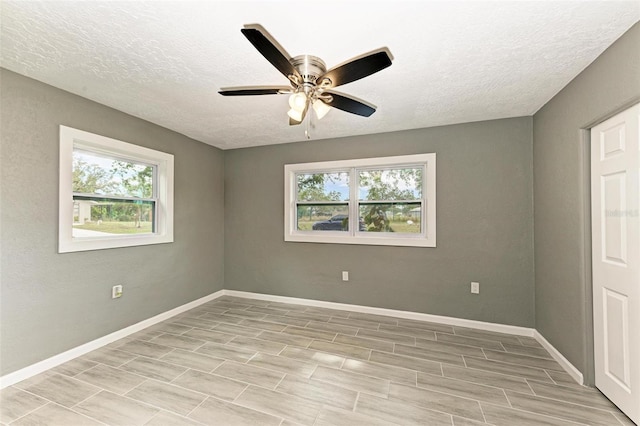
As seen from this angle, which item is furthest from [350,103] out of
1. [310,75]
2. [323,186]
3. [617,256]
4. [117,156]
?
[117,156]

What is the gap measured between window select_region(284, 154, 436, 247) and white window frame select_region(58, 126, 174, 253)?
1650 mm

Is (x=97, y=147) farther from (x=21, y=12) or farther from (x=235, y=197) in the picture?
(x=235, y=197)

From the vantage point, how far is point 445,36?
172cm

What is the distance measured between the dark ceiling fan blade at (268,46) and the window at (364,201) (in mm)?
2390

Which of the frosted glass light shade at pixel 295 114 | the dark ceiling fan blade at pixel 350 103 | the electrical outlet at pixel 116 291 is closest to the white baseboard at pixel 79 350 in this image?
the electrical outlet at pixel 116 291

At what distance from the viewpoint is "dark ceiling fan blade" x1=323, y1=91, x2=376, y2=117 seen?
71.1 inches

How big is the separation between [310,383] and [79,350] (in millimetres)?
2295

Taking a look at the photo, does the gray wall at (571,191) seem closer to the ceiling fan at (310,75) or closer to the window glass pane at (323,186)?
the ceiling fan at (310,75)

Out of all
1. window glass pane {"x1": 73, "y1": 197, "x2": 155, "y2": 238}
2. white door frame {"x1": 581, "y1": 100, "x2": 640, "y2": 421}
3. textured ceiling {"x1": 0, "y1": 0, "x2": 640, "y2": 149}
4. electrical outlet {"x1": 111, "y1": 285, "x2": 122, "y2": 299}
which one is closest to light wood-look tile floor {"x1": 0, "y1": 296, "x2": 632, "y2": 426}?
white door frame {"x1": 581, "y1": 100, "x2": 640, "y2": 421}

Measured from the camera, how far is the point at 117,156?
3045 millimetres

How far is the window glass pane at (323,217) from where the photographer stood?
4004mm

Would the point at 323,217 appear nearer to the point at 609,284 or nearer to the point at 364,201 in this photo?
the point at 364,201

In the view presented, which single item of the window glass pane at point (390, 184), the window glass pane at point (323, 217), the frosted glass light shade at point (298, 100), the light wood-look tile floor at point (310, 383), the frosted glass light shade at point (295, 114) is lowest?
the light wood-look tile floor at point (310, 383)

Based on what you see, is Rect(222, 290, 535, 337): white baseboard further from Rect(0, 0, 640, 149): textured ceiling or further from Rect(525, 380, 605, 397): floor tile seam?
Rect(0, 0, 640, 149): textured ceiling
